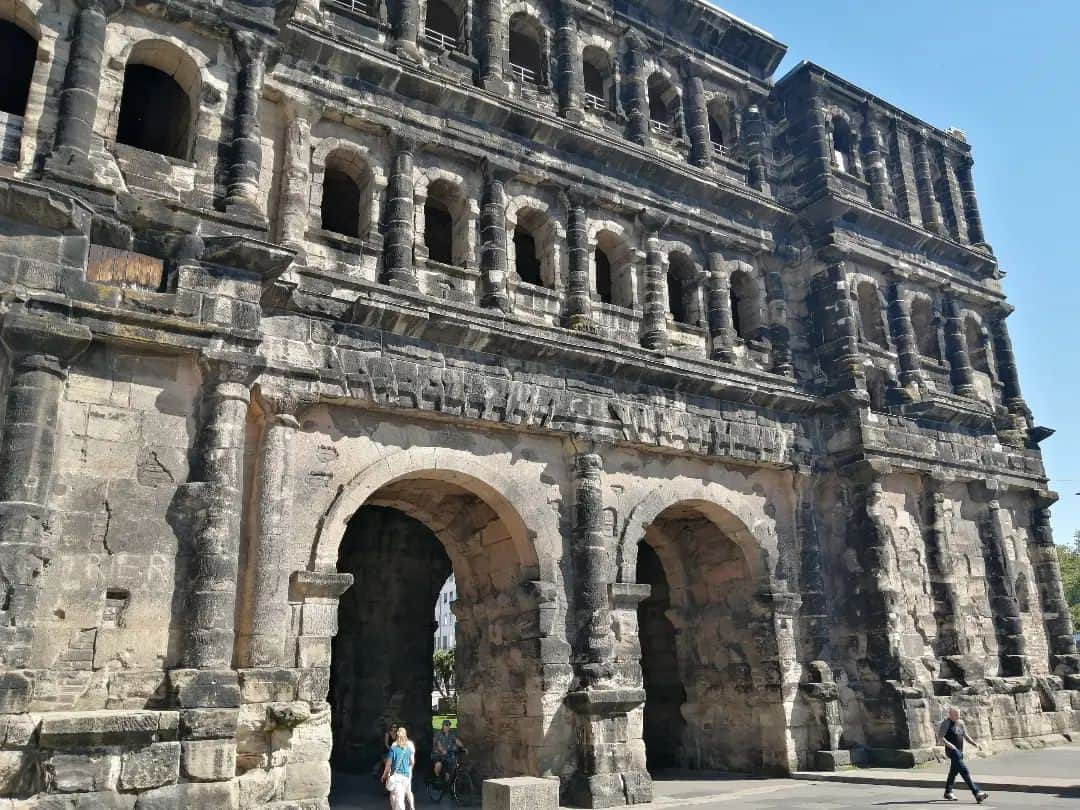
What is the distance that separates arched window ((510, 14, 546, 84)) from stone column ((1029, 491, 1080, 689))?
44.4 ft

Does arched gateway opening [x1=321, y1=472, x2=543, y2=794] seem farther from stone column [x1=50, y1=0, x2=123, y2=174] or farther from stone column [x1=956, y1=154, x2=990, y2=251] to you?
stone column [x1=956, y1=154, x2=990, y2=251]

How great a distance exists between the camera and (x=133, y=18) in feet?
33.8

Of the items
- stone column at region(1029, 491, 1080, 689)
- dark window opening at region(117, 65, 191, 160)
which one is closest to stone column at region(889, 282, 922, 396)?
stone column at region(1029, 491, 1080, 689)

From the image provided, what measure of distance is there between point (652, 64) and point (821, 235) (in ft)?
15.1

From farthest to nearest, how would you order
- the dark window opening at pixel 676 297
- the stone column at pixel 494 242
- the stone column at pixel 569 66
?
the dark window opening at pixel 676 297 → the stone column at pixel 569 66 → the stone column at pixel 494 242

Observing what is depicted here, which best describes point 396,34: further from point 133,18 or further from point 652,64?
point 652,64

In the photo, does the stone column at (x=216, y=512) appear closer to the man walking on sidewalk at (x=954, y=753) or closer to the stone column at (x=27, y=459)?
the stone column at (x=27, y=459)

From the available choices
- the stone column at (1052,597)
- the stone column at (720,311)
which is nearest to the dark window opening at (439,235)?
the stone column at (720,311)

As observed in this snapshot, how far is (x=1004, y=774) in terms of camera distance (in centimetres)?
1209

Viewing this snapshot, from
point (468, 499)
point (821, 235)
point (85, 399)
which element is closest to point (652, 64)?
point (821, 235)

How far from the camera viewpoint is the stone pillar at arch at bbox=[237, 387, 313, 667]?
9.16m

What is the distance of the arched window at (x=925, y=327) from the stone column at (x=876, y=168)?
209 centimetres

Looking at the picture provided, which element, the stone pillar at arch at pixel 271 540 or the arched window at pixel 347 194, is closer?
the stone pillar at arch at pixel 271 540

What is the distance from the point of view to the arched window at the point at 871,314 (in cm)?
1719
